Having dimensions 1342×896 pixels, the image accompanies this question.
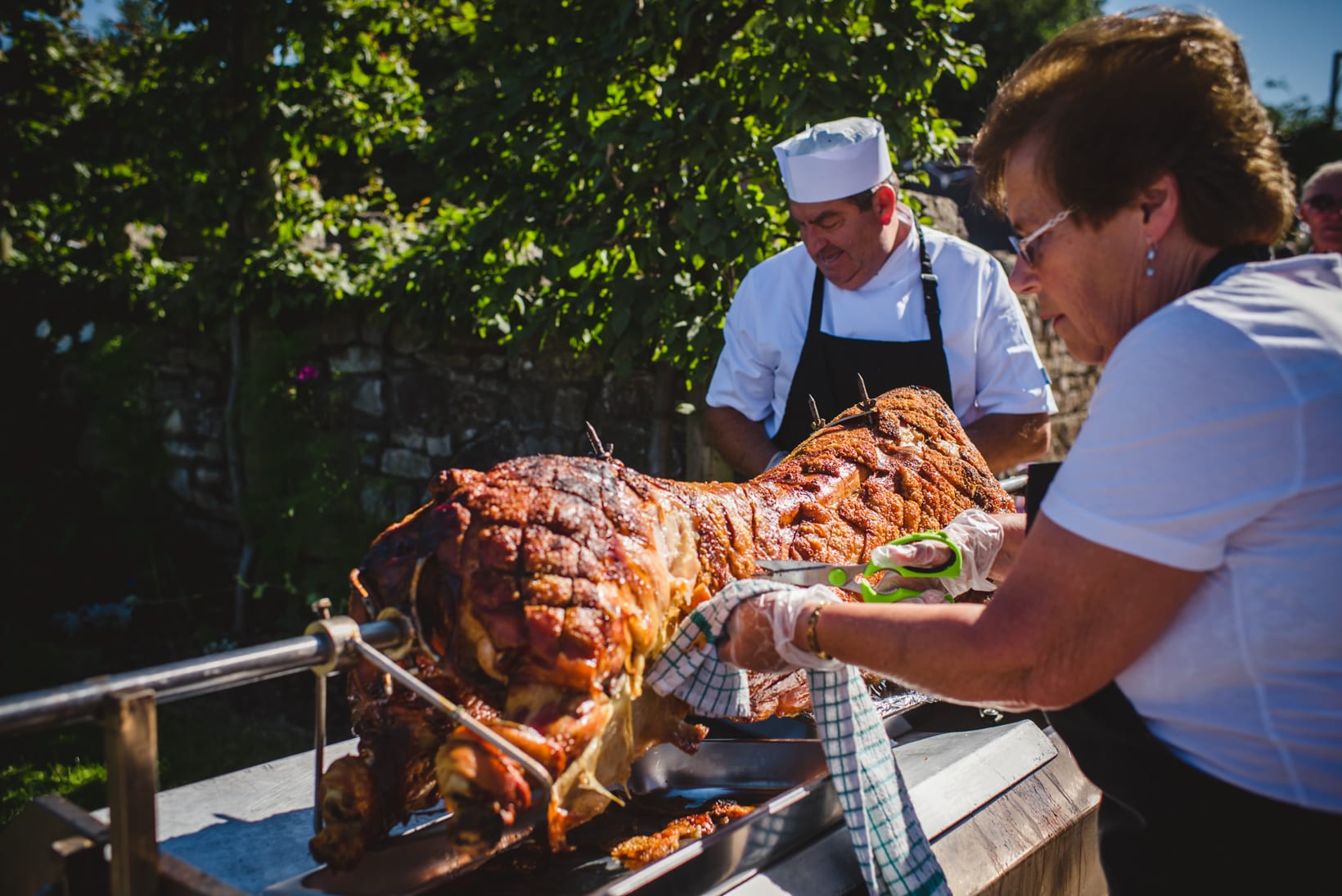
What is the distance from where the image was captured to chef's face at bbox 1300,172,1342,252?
454cm

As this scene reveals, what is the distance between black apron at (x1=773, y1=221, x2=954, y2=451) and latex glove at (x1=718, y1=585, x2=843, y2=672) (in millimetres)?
1708

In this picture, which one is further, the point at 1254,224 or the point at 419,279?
the point at 419,279

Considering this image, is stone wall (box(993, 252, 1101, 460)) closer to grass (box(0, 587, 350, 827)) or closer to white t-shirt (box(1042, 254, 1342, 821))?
grass (box(0, 587, 350, 827))

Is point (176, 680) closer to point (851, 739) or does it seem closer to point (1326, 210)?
point (851, 739)

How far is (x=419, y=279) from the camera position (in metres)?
5.27

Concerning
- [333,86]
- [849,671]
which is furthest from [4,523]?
[849,671]

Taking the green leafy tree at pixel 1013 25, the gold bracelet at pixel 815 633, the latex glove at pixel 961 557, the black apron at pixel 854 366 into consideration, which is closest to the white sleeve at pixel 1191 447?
the gold bracelet at pixel 815 633

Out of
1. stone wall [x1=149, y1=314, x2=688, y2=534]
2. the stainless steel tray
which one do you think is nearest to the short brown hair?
the stainless steel tray

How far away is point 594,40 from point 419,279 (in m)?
1.67

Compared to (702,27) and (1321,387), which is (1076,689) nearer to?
(1321,387)

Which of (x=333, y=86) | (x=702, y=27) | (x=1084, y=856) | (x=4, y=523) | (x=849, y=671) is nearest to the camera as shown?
(x=849, y=671)

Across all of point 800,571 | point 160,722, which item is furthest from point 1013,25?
point 800,571

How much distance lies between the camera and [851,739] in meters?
1.67

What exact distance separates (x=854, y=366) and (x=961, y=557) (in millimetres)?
1371
